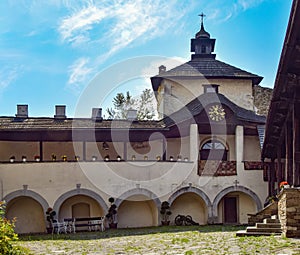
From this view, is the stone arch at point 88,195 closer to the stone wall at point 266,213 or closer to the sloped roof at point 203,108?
the sloped roof at point 203,108

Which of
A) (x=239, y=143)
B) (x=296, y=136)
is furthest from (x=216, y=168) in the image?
(x=296, y=136)

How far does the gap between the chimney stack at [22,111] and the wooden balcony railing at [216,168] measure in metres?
8.88

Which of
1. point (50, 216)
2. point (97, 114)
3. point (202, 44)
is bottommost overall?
point (50, 216)

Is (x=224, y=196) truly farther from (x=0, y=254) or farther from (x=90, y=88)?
(x=0, y=254)

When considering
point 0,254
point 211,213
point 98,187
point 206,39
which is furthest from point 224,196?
point 0,254

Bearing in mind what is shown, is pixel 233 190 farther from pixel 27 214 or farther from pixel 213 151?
pixel 27 214

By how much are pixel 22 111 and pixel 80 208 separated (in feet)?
19.4

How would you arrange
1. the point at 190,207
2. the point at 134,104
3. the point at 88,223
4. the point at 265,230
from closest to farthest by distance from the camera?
the point at 265,230, the point at 88,223, the point at 190,207, the point at 134,104

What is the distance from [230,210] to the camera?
77.7ft

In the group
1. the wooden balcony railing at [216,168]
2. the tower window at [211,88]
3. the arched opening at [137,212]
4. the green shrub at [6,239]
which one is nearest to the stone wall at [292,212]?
the green shrub at [6,239]

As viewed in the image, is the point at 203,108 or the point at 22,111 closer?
the point at 203,108

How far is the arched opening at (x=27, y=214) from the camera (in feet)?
71.1

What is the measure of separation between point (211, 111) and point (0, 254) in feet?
54.6

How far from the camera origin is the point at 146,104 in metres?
42.5
